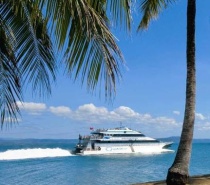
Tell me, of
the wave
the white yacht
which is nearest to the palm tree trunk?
the white yacht

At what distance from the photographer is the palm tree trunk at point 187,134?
330 inches

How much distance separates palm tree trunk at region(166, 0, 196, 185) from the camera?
27.5 ft

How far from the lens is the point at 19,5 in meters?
4.32

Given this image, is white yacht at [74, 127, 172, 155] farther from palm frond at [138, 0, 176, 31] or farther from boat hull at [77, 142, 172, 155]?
palm frond at [138, 0, 176, 31]

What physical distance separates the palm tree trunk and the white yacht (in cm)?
7689

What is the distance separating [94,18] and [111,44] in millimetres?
275

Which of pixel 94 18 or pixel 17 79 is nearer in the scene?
pixel 94 18

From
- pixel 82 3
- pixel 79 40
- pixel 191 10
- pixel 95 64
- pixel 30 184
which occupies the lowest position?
pixel 30 184

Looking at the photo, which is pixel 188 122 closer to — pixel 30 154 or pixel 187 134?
pixel 187 134

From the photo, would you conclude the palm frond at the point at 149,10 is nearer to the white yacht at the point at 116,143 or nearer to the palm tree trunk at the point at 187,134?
the palm tree trunk at the point at 187,134

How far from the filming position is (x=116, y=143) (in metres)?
88.5

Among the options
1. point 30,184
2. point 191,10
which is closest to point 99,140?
point 30,184

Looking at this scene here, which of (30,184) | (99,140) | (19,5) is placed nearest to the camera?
(19,5)

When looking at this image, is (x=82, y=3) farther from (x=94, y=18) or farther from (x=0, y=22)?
(x=0, y=22)
